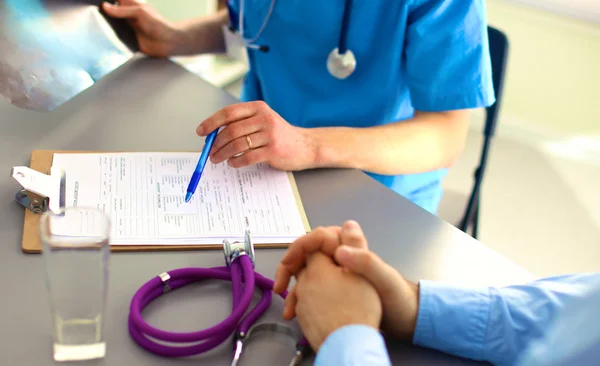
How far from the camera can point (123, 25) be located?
1201mm

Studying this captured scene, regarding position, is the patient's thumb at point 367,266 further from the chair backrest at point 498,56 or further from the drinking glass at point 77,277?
the chair backrest at point 498,56

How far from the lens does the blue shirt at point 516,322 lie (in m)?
0.62

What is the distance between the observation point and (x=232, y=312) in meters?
0.62

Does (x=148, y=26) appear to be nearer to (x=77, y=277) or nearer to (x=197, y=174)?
(x=197, y=174)

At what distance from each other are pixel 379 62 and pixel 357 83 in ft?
0.19

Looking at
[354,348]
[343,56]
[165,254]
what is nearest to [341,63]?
[343,56]

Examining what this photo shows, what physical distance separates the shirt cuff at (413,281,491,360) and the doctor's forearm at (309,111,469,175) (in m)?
0.31

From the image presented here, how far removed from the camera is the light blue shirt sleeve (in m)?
0.63

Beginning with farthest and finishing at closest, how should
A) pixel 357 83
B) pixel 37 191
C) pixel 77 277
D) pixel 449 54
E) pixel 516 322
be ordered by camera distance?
pixel 357 83
pixel 449 54
pixel 37 191
pixel 516 322
pixel 77 277

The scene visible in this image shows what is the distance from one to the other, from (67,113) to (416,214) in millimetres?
586

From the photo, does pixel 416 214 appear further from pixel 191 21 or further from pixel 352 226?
pixel 191 21

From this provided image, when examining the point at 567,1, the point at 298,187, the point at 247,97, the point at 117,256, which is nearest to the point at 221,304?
the point at 117,256

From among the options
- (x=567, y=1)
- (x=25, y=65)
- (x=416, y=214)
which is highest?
(x=25, y=65)

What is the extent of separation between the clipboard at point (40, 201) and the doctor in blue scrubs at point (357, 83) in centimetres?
12
